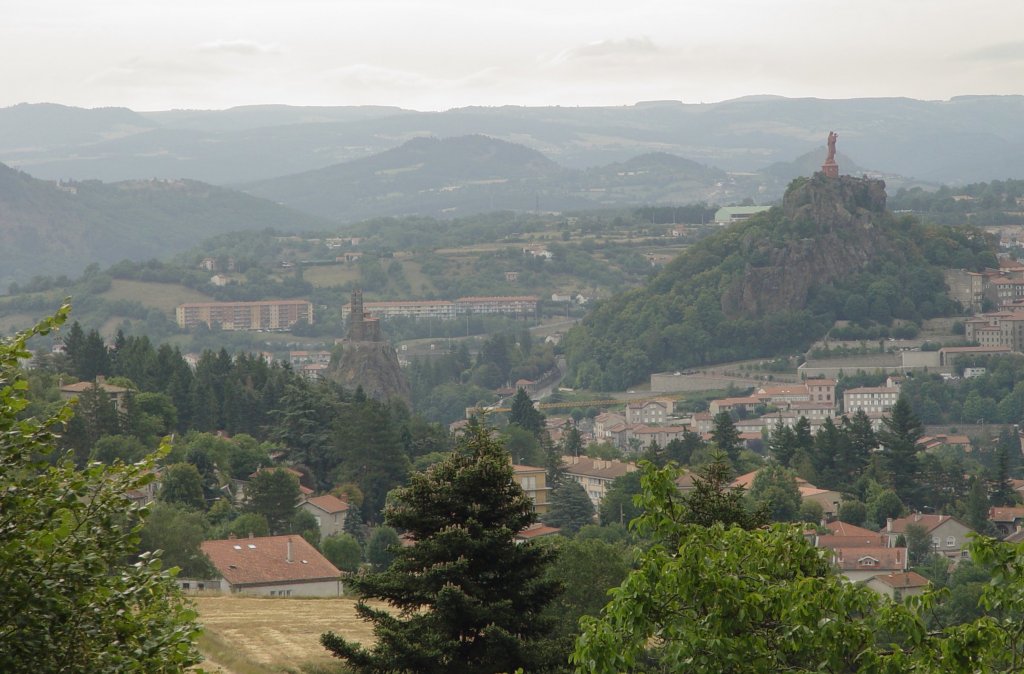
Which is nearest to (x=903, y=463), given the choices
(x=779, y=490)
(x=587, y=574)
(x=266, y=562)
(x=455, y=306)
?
(x=779, y=490)

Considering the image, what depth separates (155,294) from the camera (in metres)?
185

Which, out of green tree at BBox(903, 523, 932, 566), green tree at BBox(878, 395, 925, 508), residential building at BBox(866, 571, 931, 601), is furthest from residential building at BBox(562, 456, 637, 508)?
residential building at BBox(866, 571, 931, 601)

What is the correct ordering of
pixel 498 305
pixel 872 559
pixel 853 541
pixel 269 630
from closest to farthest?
pixel 269 630
pixel 872 559
pixel 853 541
pixel 498 305

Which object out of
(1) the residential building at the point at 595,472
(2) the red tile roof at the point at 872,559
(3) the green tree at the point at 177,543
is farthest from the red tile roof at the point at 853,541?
(3) the green tree at the point at 177,543

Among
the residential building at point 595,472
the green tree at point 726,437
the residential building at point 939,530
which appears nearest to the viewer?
the residential building at point 939,530

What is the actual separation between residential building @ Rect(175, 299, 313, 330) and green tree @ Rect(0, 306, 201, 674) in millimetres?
172419

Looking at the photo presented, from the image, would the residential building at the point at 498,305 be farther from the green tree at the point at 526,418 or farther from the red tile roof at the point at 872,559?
the red tile roof at the point at 872,559

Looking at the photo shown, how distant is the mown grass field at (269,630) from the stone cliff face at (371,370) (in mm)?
85704

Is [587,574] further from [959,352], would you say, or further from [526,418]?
[959,352]

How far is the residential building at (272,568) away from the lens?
3878 centimetres

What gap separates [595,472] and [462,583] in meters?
59.1

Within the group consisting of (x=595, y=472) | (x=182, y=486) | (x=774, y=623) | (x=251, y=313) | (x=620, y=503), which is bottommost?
(x=251, y=313)

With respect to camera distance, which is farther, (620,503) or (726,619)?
(620,503)

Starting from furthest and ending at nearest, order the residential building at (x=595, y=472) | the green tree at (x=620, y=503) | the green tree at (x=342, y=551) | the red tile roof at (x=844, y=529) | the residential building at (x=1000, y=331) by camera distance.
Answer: the residential building at (x=1000, y=331), the residential building at (x=595, y=472), the green tree at (x=620, y=503), the red tile roof at (x=844, y=529), the green tree at (x=342, y=551)
